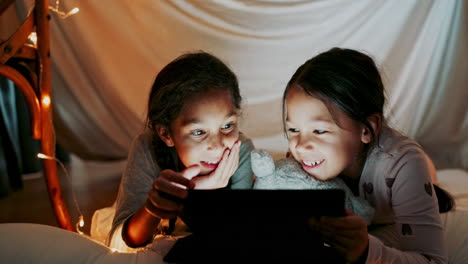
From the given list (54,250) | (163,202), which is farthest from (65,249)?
(163,202)

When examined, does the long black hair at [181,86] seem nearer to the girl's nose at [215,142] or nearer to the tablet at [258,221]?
the girl's nose at [215,142]

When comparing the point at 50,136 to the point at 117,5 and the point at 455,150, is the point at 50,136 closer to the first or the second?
the point at 117,5

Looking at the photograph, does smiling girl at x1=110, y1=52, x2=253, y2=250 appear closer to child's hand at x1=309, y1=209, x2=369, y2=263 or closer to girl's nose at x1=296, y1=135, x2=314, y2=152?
girl's nose at x1=296, y1=135, x2=314, y2=152

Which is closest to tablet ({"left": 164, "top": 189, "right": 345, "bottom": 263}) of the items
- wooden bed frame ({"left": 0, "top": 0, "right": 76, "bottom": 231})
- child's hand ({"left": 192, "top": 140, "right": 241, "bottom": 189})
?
child's hand ({"left": 192, "top": 140, "right": 241, "bottom": 189})

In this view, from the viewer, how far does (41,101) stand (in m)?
1.06

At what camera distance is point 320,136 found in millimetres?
734

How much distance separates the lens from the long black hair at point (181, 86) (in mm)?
810

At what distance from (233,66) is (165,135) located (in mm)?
403

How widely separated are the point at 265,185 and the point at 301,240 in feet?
0.64

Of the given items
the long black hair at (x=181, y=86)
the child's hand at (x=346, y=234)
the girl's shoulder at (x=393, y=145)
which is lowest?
the child's hand at (x=346, y=234)

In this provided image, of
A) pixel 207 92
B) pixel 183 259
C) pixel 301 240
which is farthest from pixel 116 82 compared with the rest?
pixel 301 240

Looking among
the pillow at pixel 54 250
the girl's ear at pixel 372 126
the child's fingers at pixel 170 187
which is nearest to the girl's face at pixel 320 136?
the girl's ear at pixel 372 126

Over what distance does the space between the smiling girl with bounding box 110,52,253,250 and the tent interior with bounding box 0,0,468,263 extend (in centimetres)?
18

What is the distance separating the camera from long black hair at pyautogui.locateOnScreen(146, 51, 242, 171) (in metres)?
0.81
